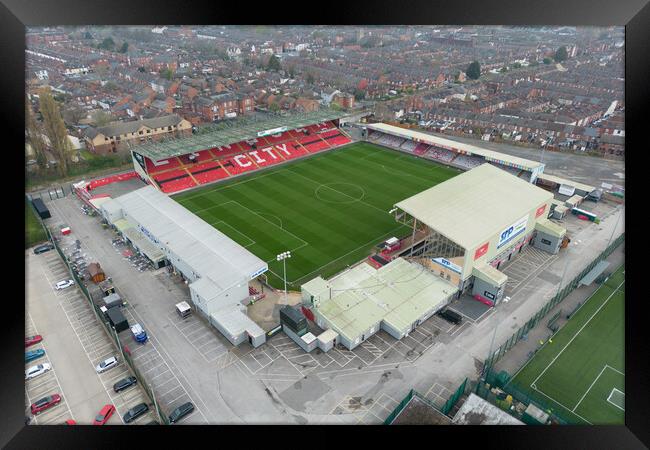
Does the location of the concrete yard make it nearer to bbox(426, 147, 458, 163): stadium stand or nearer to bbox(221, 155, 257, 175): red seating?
bbox(221, 155, 257, 175): red seating

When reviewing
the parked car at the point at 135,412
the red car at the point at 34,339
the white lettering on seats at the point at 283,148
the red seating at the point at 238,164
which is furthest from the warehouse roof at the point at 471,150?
the red car at the point at 34,339

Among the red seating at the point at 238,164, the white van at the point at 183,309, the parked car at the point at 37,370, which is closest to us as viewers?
the parked car at the point at 37,370

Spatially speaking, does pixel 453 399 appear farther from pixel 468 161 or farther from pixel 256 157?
pixel 256 157

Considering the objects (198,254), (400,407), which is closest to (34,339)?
(198,254)

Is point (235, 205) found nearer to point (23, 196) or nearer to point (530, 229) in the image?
point (530, 229)

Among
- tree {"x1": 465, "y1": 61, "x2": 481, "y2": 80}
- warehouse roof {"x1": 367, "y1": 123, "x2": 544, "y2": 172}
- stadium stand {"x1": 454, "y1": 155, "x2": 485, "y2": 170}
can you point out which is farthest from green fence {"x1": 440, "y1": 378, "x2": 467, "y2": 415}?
tree {"x1": 465, "y1": 61, "x2": 481, "y2": 80}

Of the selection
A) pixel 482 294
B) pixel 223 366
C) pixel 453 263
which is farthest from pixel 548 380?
pixel 223 366

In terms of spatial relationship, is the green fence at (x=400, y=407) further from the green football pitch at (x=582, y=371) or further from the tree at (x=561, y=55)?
the tree at (x=561, y=55)
